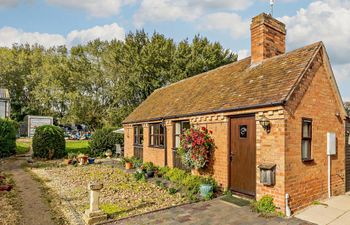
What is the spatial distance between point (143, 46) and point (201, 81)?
22729 millimetres

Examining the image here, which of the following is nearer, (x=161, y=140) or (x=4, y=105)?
(x=161, y=140)

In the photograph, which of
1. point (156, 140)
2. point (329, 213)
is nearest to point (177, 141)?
point (156, 140)

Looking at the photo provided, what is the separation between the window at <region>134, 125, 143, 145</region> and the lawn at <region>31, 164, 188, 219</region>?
2.79 meters

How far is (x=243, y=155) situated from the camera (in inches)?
343

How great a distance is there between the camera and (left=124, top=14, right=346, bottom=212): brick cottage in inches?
291

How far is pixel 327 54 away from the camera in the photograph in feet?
29.8

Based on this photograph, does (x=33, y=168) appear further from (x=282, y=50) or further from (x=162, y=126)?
(x=282, y=50)

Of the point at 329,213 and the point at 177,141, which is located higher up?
the point at 177,141

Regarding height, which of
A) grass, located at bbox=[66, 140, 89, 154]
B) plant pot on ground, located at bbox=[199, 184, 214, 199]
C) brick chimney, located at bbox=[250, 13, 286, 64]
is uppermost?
brick chimney, located at bbox=[250, 13, 286, 64]

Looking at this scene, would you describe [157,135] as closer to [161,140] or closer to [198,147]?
[161,140]

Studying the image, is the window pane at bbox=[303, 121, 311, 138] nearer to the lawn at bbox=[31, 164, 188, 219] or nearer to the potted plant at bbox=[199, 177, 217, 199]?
the potted plant at bbox=[199, 177, 217, 199]

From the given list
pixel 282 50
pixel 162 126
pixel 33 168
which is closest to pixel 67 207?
pixel 162 126

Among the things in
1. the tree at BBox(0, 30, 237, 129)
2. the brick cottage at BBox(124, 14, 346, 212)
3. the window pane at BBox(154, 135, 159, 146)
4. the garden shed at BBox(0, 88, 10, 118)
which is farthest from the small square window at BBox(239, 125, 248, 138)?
the garden shed at BBox(0, 88, 10, 118)

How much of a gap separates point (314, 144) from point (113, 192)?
7.43 metres
